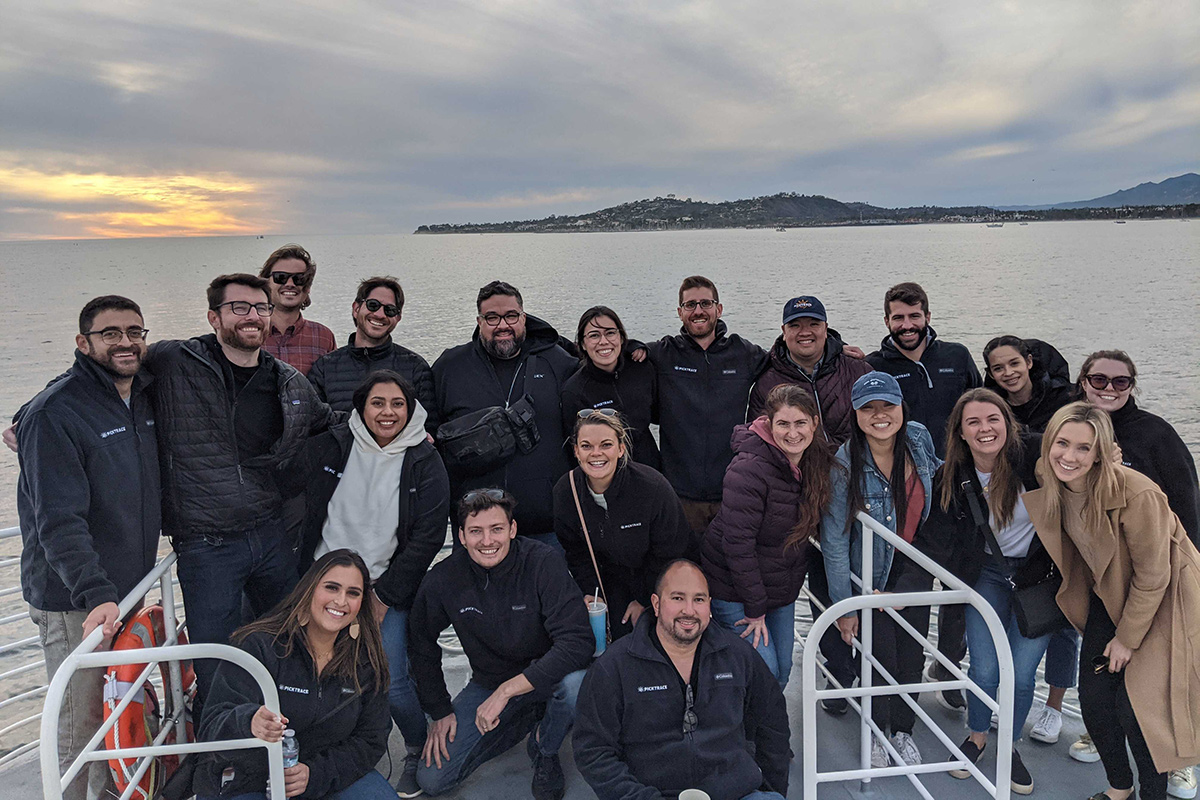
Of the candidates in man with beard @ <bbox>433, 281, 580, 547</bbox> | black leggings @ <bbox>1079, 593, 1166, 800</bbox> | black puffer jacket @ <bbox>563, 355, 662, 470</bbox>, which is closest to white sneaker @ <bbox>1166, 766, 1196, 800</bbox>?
black leggings @ <bbox>1079, 593, 1166, 800</bbox>

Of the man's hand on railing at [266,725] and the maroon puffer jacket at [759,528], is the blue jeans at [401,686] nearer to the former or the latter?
the man's hand on railing at [266,725]

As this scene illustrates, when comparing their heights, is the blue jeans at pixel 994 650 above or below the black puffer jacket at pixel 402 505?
below

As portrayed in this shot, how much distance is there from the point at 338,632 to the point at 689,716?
161 cm

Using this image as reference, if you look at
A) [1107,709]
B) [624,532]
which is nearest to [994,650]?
[1107,709]

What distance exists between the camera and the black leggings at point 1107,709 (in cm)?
347

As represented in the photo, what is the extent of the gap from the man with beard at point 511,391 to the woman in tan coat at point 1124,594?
8.93 ft

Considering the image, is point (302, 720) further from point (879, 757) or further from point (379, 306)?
point (879, 757)

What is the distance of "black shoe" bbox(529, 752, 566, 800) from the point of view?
3680 millimetres

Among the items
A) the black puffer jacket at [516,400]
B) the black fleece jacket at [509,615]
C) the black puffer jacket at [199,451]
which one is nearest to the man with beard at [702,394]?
the black puffer jacket at [516,400]

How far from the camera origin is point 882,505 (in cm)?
381

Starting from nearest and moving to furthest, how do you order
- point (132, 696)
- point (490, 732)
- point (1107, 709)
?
point (132, 696) < point (1107, 709) < point (490, 732)

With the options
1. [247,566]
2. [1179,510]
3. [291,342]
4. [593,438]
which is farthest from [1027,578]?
[291,342]

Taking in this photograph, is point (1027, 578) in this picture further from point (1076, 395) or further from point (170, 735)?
point (170, 735)

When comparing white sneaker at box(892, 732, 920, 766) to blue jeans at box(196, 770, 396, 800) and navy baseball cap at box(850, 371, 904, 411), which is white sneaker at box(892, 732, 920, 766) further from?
blue jeans at box(196, 770, 396, 800)
